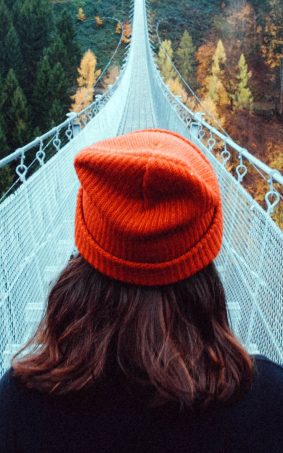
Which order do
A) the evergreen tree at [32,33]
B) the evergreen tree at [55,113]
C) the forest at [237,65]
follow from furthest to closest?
the forest at [237,65] < the evergreen tree at [32,33] < the evergreen tree at [55,113]

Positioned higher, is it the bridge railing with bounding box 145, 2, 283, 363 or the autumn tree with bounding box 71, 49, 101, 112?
the bridge railing with bounding box 145, 2, 283, 363

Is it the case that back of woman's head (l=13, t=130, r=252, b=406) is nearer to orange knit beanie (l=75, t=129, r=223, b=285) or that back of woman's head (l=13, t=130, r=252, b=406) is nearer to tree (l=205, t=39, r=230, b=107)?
orange knit beanie (l=75, t=129, r=223, b=285)

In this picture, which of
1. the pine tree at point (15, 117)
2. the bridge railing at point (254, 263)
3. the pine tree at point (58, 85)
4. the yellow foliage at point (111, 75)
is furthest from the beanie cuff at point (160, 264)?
the yellow foliage at point (111, 75)

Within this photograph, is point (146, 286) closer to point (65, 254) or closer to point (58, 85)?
point (65, 254)

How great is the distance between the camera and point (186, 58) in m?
29.0

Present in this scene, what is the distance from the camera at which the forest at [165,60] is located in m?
16.7

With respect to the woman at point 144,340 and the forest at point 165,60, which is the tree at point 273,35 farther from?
the woman at point 144,340

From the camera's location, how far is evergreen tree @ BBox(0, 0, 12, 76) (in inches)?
697

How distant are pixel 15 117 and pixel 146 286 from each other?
15399 mm

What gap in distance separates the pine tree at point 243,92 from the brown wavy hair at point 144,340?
26499 mm

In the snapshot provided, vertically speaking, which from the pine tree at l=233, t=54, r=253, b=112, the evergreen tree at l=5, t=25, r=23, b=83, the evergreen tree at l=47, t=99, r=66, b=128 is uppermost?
the evergreen tree at l=5, t=25, r=23, b=83

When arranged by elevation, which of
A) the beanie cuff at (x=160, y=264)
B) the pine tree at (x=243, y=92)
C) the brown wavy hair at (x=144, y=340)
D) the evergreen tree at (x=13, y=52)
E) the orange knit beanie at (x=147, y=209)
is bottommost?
the pine tree at (x=243, y=92)

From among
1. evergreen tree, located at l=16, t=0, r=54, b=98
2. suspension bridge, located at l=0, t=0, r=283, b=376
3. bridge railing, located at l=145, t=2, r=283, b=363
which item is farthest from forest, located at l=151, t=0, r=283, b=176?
bridge railing, located at l=145, t=2, r=283, b=363

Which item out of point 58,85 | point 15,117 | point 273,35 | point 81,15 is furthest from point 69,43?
point 273,35
